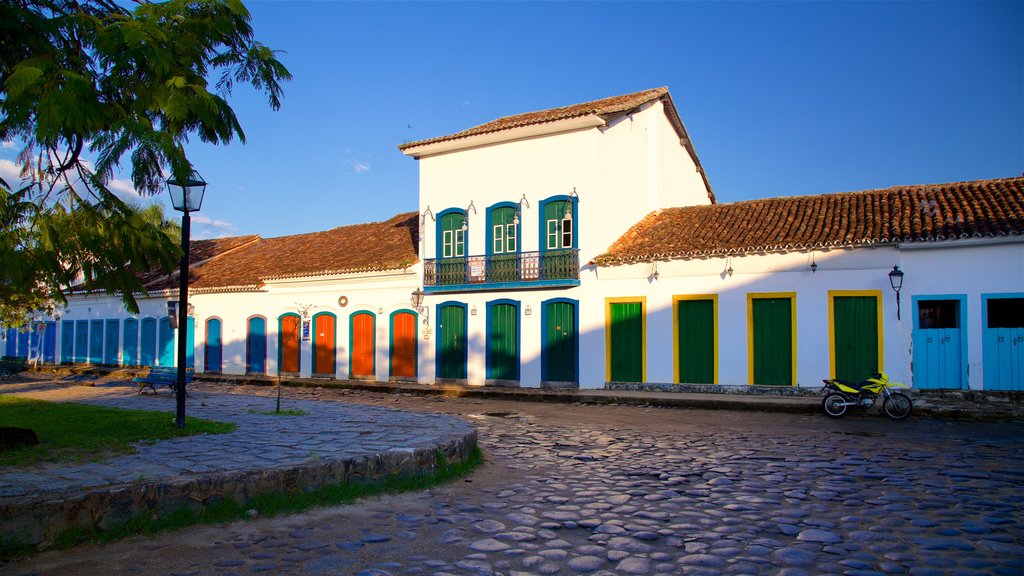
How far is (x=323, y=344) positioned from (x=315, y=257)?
3922 mm

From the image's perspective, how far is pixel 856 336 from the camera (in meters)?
15.8

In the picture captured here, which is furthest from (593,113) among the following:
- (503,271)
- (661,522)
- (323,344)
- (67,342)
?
(67,342)

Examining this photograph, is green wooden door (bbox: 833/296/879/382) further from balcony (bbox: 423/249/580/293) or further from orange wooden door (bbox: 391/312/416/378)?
orange wooden door (bbox: 391/312/416/378)

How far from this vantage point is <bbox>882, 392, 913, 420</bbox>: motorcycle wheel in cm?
1284

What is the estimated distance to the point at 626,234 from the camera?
19.9m

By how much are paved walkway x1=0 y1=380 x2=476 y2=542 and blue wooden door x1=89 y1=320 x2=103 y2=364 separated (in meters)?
24.6

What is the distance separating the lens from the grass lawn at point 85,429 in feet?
23.2

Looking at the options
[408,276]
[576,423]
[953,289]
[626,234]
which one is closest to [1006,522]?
[576,423]

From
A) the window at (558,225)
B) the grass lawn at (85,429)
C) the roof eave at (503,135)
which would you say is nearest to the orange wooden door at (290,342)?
the roof eave at (503,135)

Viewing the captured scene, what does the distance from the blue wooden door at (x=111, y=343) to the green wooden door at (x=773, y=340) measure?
26.5m

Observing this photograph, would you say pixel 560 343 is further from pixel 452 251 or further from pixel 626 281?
pixel 452 251

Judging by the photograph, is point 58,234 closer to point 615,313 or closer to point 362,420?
point 362,420

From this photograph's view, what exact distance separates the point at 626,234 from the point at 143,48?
52.5 feet

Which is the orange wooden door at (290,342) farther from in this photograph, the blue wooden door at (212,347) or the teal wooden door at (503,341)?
the teal wooden door at (503,341)
